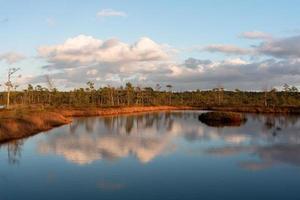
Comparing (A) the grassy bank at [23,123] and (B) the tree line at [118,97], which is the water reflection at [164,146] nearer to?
(A) the grassy bank at [23,123]

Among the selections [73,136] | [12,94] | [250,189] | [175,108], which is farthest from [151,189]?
[12,94]

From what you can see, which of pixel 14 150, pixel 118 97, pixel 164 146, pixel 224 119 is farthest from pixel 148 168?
pixel 118 97

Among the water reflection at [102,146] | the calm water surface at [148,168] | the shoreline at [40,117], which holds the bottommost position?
the calm water surface at [148,168]

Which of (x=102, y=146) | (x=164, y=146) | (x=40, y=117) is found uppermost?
(x=40, y=117)

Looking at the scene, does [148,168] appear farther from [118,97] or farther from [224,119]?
[118,97]

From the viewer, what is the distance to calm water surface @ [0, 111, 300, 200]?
1920 centimetres

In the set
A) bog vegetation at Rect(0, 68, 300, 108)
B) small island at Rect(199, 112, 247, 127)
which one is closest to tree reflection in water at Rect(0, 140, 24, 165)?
small island at Rect(199, 112, 247, 127)

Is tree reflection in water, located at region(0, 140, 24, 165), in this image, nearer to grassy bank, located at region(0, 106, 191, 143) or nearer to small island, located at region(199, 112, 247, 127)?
grassy bank, located at region(0, 106, 191, 143)

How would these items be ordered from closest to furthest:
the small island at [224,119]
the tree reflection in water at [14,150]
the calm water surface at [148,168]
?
1. the calm water surface at [148,168]
2. the tree reflection in water at [14,150]
3. the small island at [224,119]

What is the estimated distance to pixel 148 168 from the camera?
25125mm

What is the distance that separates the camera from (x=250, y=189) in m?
19.9

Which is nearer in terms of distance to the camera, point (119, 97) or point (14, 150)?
point (14, 150)

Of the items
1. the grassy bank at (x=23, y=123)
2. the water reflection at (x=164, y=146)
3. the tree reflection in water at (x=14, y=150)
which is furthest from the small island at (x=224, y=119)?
the tree reflection in water at (x=14, y=150)

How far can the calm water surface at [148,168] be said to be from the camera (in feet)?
63.0
